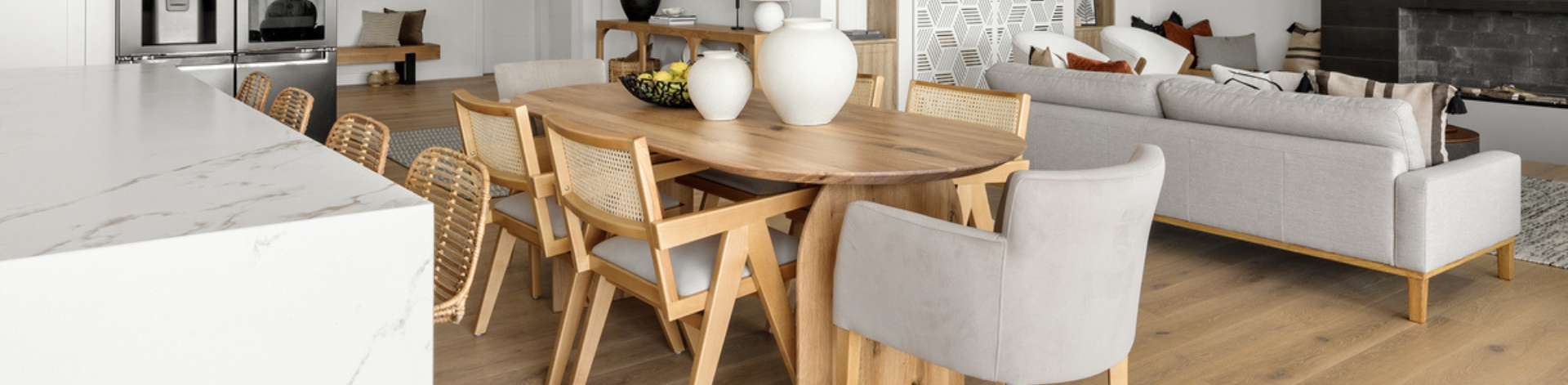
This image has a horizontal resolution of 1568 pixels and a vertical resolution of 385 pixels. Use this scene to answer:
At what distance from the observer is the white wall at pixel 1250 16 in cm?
782

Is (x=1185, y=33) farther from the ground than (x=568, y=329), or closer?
farther from the ground

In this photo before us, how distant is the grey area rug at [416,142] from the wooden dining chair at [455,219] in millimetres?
4191

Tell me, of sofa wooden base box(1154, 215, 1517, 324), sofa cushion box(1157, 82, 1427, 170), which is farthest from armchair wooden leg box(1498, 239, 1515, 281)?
sofa cushion box(1157, 82, 1427, 170)

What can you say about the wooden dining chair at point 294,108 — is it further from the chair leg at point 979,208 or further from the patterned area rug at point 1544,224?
the patterned area rug at point 1544,224

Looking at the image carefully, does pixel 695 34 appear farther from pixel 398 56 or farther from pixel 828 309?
pixel 828 309

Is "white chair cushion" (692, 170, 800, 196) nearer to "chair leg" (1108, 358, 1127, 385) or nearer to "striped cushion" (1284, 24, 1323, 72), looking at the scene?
"chair leg" (1108, 358, 1127, 385)

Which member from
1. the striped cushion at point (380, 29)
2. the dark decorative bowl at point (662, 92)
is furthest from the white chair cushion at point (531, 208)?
the striped cushion at point (380, 29)

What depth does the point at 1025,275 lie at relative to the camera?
2.23m

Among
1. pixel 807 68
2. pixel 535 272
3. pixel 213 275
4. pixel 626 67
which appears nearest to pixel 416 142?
pixel 626 67

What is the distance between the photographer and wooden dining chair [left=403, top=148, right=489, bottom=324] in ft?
6.42

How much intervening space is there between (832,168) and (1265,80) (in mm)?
2294

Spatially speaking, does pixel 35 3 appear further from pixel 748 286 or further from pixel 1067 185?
pixel 1067 185

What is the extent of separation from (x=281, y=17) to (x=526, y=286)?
3.05 meters

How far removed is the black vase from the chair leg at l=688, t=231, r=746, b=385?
5.18 m
